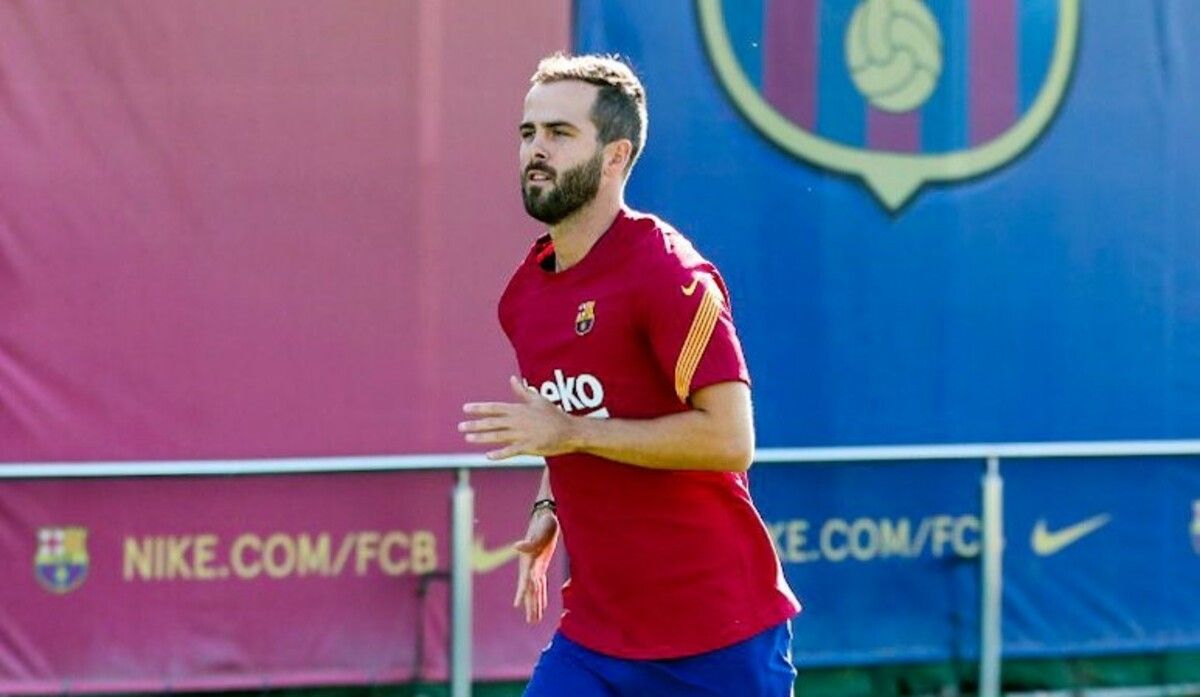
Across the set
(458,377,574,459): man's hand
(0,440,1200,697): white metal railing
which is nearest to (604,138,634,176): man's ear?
(458,377,574,459): man's hand

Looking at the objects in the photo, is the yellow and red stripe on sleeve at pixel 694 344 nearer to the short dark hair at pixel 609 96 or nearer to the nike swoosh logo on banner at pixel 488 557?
the short dark hair at pixel 609 96

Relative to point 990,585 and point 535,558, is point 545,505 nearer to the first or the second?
point 535,558

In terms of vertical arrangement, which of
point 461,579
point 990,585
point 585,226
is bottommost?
point 990,585

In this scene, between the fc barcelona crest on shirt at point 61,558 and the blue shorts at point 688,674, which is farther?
the fc barcelona crest on shirt at point 61,558

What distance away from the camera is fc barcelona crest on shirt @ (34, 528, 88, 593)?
6238 millimetres

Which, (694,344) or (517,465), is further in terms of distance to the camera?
(517,465)

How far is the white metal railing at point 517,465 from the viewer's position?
6254 mm

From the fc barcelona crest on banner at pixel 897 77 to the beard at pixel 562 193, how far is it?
9.46ft

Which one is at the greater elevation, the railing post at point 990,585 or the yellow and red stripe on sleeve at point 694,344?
the yellow and red stripe on sleeve at point 694,344

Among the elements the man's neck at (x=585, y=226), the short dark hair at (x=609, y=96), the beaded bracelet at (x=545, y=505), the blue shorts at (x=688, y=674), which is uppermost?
the short dark hair at (x=609, y=96)

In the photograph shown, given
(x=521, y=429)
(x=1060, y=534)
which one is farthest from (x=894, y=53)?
(x=521, y=429)

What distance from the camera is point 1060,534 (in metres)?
7.32

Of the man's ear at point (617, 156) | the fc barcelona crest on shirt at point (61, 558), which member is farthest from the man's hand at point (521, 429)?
the fc barcelona crest on shirt at point (61, 558)

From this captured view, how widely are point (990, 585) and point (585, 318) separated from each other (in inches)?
139
